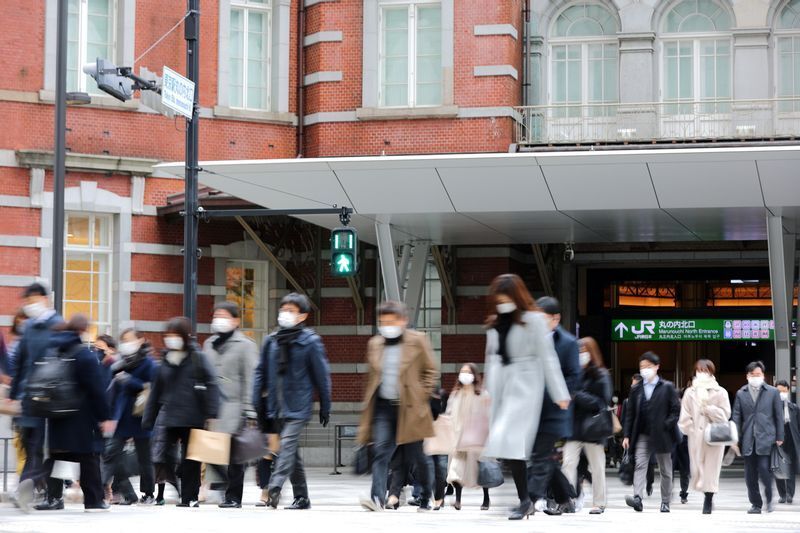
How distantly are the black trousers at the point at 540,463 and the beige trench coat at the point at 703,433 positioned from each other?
14.7ft

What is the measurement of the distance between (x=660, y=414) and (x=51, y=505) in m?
6.27

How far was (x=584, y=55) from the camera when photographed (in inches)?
1056

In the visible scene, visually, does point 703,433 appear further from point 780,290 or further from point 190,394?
point 780,290

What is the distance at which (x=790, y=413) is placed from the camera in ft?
56.5

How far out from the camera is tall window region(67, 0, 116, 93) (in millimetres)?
24922

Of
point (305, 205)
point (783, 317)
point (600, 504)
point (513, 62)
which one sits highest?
point (513, 62)

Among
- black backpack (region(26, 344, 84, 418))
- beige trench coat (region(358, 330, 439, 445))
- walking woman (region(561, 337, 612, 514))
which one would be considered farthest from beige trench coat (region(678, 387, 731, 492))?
black backpack (region(26, 344, 84, 418))

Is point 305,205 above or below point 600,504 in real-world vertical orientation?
above

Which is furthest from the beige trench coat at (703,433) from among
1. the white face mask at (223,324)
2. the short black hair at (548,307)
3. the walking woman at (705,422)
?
the white face mask at (223,324)

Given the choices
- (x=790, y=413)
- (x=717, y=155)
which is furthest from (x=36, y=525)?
(x=717, y=155)

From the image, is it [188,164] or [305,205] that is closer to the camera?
[188,164]

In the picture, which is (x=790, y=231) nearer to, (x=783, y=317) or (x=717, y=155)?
(x=783, y=317)

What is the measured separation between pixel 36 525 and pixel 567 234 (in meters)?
15.9

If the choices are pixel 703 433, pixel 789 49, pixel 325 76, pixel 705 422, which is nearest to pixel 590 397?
pixel 703 433
